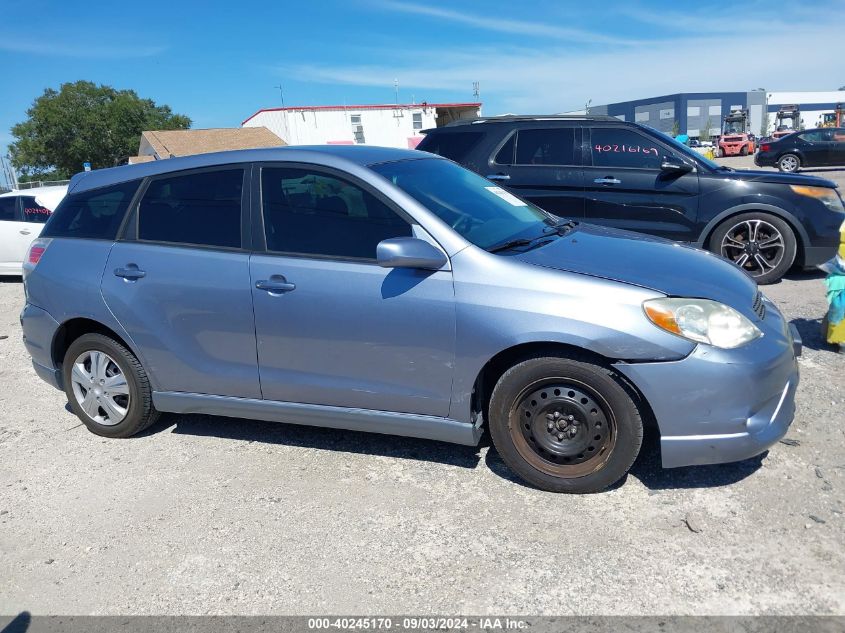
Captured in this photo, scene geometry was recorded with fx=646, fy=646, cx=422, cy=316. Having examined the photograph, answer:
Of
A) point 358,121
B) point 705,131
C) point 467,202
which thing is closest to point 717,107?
point 705,131

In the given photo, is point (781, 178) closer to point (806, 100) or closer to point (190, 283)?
point (190, 283)

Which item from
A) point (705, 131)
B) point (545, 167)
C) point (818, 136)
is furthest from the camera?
point (705, 131)

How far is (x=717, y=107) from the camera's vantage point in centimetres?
9588

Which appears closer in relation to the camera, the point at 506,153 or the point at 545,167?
the point at 545,167

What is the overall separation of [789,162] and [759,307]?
24.1 m

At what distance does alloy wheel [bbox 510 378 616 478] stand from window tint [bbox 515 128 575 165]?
4616mm

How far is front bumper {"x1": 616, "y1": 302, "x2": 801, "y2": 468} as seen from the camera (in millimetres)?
2857

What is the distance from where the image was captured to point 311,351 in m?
3.48

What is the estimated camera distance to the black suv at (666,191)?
6.62 meters


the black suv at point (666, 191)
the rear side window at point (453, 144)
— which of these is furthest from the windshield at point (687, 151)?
the rear side window at point (453, 144)

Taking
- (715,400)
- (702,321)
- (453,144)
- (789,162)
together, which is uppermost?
(453,144)

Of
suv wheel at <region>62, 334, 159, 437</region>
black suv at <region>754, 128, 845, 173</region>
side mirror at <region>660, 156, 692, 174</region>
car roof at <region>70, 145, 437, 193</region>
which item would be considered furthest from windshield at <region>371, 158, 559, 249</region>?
black suv at <region>754, 128, 845, 173</region>

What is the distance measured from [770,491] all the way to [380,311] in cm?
210

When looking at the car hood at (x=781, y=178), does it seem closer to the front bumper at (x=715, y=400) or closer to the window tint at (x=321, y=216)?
the front bumper at (x=715, y=400)
